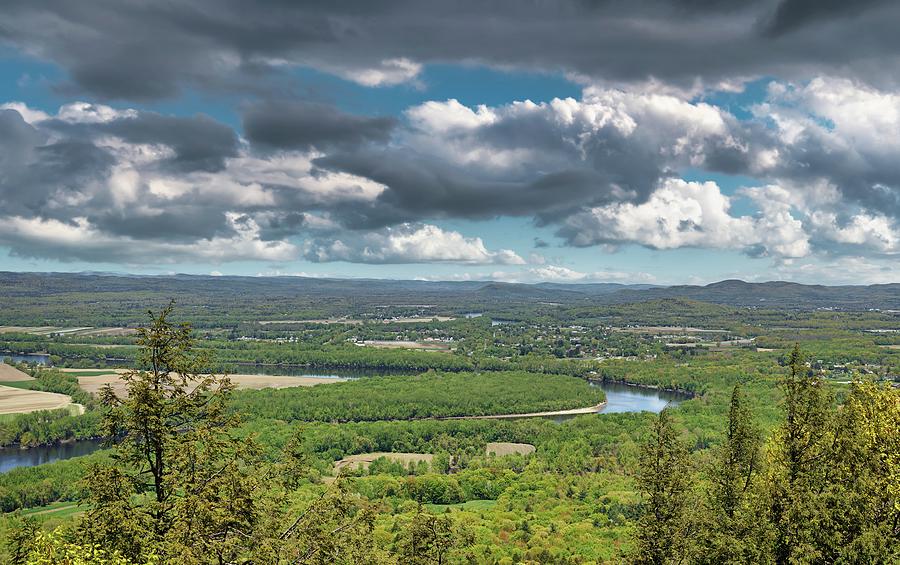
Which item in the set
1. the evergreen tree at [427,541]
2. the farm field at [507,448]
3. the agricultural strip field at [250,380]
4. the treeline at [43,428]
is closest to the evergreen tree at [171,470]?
the evergreen tree at [427,541]

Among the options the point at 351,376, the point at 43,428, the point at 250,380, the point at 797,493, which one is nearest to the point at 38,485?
the point at 43,428

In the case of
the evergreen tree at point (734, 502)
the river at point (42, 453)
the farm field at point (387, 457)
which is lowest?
the river at point (42, 453)

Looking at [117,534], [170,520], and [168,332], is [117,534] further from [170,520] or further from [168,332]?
[168,332]

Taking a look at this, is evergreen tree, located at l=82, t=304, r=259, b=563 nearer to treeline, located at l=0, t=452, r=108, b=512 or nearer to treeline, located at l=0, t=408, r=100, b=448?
treeline, located at l=0, t=452, r=108, b=512

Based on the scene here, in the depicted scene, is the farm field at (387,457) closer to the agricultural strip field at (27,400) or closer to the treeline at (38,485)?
the treeline at (38,485)

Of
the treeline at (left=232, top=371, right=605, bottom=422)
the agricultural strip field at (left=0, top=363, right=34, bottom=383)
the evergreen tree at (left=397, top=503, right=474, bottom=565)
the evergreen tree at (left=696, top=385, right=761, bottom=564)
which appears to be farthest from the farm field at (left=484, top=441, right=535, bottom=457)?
the agricultural strip field at (left=0, top=363, right=34, bottom=383)

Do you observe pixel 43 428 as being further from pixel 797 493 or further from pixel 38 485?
pixel 797 493
